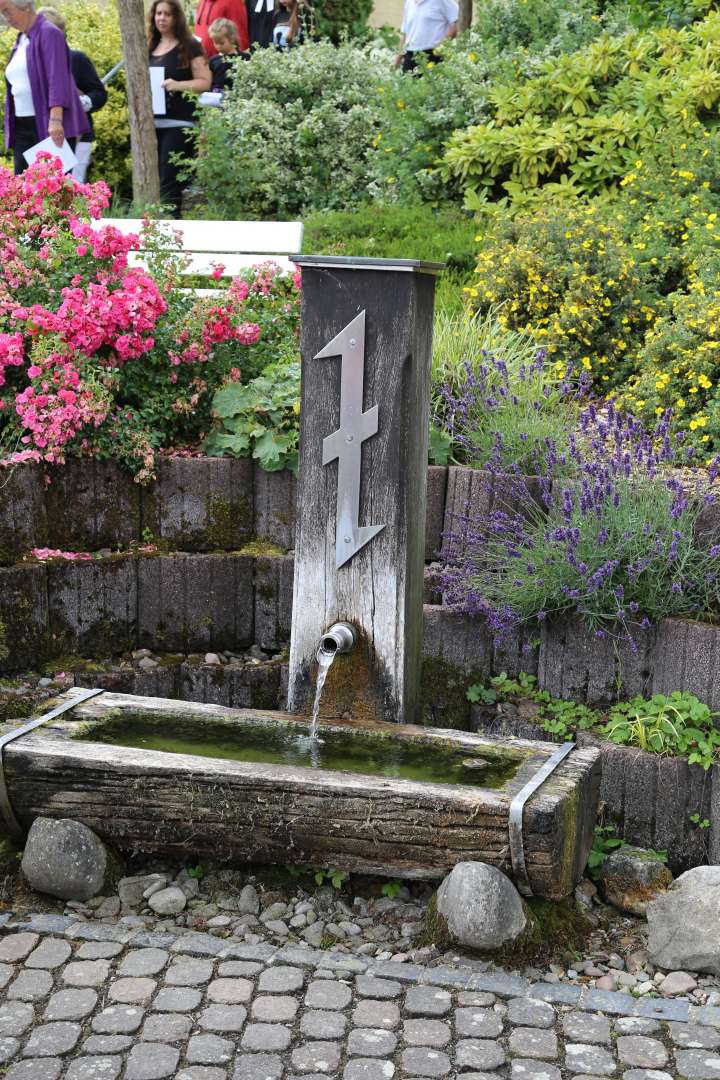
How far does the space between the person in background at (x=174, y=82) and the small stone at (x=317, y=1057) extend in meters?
8.41

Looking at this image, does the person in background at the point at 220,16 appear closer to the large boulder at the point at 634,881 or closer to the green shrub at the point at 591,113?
the green shrub at the point at 591,113

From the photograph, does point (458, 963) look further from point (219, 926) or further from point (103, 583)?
point (103, 583)

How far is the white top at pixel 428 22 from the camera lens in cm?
1080

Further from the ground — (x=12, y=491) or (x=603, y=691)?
(x=12, y=491)

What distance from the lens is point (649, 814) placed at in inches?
155

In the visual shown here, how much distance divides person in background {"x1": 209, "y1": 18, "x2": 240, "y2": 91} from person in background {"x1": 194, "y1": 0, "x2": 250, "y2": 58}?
→ 222 mm

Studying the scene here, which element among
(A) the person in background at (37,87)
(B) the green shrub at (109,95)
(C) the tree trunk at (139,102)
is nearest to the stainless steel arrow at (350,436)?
(C) the tree trunk at (139,102)

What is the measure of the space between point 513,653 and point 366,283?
1.35 metres

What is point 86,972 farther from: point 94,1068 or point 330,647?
point 330,647

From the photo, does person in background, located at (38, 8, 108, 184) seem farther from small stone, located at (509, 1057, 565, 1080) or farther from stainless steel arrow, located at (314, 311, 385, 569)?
small stone, located at (509, 1057, 565, 1080)

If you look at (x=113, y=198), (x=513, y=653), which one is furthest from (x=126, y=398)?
(x=113, y=198)

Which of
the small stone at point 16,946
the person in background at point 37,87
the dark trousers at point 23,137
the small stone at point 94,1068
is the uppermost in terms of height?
the person in background at point 37,87

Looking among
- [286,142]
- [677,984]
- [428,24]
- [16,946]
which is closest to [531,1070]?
[677,984]

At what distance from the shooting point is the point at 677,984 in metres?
3.29
